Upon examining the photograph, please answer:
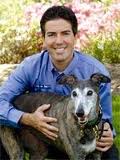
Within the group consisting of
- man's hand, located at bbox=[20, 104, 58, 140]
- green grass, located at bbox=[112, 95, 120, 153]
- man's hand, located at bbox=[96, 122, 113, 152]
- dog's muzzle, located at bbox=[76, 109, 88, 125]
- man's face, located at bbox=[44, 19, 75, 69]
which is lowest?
green grass, located at bbox=[112, 95, 120, 153]

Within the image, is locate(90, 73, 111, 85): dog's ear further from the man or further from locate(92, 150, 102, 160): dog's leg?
locate(92, 150, 102, 160): dog's leg

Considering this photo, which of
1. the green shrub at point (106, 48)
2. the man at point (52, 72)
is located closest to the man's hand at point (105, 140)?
the man at point (52, 72)

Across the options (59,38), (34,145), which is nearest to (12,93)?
(34,145)

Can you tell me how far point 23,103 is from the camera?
552 cm

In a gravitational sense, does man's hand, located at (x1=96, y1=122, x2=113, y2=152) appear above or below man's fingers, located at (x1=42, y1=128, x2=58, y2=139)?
below

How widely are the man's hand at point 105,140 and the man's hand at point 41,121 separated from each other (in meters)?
0.39

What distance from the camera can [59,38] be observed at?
207 inches

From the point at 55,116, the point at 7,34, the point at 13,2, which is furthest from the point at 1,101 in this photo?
the point at 13,2

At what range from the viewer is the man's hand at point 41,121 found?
5195 millimetres

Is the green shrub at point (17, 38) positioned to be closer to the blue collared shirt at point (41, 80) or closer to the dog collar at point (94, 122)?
the blue collared shirt at point (41, 80)

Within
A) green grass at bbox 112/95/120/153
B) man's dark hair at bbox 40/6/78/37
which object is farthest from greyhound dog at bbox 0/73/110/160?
green grass at bbox 112/95/120/153

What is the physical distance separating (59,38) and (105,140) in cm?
95

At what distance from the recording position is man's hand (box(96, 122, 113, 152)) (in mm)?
5257

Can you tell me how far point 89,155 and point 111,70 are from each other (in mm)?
4269
